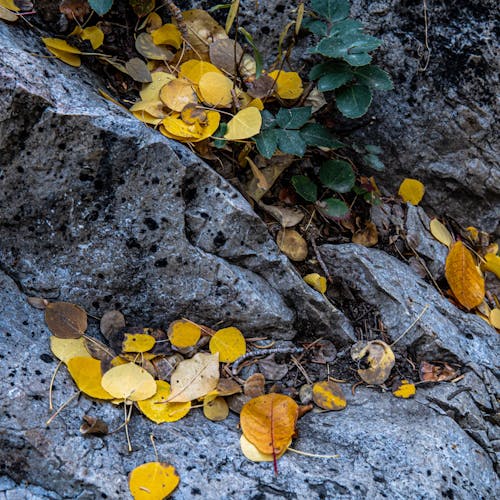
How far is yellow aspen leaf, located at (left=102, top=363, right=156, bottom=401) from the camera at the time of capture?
1545mm

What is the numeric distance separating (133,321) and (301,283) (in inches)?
22.4

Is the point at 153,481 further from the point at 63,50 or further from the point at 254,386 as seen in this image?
the point at 63,50

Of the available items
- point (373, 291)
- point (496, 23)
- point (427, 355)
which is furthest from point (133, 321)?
point (496, 23)

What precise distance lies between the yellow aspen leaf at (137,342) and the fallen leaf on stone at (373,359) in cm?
68

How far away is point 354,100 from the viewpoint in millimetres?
1836

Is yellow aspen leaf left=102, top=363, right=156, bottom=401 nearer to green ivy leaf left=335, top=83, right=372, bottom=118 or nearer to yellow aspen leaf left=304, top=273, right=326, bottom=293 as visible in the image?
yellow aspen leaf left=304, top=273, right=326, bottom=293

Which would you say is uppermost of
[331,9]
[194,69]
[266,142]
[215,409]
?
[331,9]

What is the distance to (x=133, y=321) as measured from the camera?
5.77ft

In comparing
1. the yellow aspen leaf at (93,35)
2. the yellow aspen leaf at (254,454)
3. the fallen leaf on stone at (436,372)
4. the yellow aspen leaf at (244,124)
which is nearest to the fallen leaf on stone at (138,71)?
the yellow aspen leaf at (93,35)

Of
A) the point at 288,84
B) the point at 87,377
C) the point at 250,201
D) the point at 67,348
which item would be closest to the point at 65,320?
the point at 67,348

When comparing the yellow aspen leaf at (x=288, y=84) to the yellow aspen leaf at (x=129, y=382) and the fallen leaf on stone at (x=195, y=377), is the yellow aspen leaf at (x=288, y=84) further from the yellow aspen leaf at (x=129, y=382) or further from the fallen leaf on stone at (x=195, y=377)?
the yellow aspen leaf at (x=129, y=382)

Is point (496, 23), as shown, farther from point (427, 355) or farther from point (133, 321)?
point (133, 321)

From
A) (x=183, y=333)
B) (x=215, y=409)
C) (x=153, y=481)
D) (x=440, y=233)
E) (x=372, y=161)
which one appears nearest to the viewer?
(x=153, y=481)

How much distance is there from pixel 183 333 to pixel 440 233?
3.94ft
